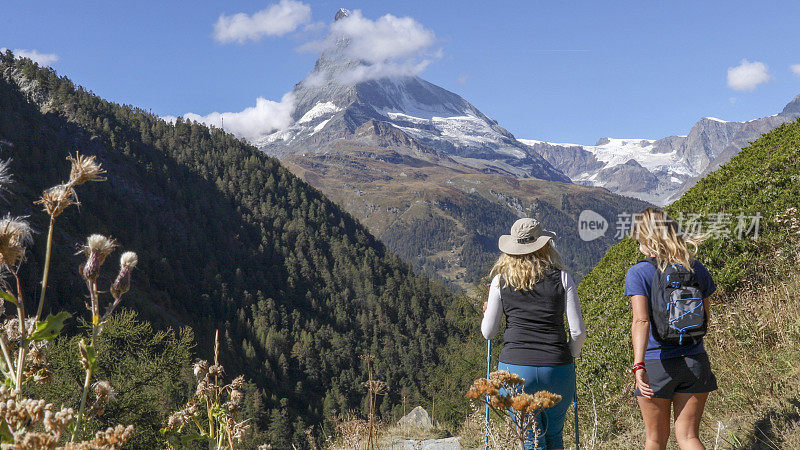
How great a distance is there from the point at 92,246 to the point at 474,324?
2165cm

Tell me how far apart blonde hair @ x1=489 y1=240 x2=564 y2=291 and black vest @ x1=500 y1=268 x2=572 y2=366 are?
0.13 feet

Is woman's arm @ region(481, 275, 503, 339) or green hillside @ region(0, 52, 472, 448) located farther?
green hillside @ region(0, 52, 472, 448)

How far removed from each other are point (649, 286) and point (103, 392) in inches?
114

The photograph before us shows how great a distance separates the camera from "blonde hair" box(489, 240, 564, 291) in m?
3.42

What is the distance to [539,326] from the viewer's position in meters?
3.40

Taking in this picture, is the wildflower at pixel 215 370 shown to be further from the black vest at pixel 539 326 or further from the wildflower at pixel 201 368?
the black vest at pixel 539 326

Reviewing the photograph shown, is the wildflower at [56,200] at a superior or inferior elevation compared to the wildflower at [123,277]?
superior

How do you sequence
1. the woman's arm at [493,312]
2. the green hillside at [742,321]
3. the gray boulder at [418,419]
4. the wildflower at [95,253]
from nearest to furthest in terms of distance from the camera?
the wildflower at [95,253] < the woman's arm at [493,312] < the green hillside at [742,321] < the gray boulder at [418,419]

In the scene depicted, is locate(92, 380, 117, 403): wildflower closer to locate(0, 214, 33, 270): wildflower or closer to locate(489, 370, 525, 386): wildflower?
locate(0, 214, 33, 270): wildflower

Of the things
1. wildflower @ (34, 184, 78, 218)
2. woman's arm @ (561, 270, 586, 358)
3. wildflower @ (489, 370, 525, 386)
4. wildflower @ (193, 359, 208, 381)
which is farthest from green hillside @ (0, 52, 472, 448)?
wildflower @ (34, 184, 78, 218)

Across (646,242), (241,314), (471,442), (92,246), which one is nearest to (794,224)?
(646,242)

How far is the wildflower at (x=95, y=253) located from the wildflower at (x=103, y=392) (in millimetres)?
298

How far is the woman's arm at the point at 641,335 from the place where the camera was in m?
3.13

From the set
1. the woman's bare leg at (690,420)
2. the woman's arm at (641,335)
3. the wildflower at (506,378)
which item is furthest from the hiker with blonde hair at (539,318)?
the wildflower at (506,378)
